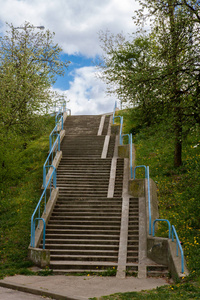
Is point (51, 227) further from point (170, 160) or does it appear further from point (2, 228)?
point (170, 160)

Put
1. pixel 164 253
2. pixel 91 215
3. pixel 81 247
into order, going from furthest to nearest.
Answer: pixel 91 215, pixel 81 247, pixel 164 253

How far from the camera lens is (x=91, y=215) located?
12.9 meters

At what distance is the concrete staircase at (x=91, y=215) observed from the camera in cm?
1042

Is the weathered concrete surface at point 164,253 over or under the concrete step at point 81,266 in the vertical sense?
over

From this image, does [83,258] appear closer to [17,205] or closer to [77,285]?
[77,285]

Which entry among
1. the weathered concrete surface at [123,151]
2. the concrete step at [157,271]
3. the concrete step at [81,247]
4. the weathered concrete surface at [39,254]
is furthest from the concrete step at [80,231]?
the weathered concrete surface at [123,151]

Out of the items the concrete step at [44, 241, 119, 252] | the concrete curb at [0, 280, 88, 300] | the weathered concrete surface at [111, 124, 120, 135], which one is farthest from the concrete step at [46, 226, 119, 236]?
the weathered concrete surface at [111, 124, 120, 135]

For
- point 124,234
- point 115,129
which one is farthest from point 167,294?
point 115,129

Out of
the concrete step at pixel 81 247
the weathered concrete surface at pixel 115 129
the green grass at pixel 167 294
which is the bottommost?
the green grass at pixel 167 294

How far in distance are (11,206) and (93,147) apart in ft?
21.0

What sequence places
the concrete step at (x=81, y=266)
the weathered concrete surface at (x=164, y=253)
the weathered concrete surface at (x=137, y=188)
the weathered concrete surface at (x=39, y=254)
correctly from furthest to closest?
the weathered concrete surface at (x=137, y=188) → the weathered concrete surface at (x=39, y=254) → the concrete step at (x=81, y=266) → the weathered concrete surface at (x=164, y=253)

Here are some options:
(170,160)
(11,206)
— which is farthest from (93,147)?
(11,206)

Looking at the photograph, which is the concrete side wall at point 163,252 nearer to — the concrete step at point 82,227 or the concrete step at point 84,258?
the concrete step at point 84,258

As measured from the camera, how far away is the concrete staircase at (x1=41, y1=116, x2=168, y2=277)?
10.4 metres
